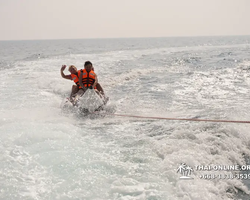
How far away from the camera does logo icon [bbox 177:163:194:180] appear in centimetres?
308

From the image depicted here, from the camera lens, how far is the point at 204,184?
9.53 ft

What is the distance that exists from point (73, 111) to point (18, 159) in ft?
9.22

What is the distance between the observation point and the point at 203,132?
452 cm

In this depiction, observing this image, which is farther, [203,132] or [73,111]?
[73,111]

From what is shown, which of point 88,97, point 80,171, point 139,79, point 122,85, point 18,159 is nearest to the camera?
point 80,171

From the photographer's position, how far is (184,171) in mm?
3219

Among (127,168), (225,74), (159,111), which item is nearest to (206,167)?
(127,168)

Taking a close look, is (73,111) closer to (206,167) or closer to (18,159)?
(18,159)

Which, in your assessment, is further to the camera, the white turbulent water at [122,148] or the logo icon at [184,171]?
the logo icon at [184,171]

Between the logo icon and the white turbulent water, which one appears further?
the logo icon

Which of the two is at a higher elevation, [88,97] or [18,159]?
[88,97]

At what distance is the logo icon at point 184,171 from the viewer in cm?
308

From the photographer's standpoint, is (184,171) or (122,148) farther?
(122,148)

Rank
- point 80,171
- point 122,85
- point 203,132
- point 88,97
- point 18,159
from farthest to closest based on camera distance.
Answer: point 122,85 → point 88,97 → point 203,132 → point 18,159 → point 80,171
